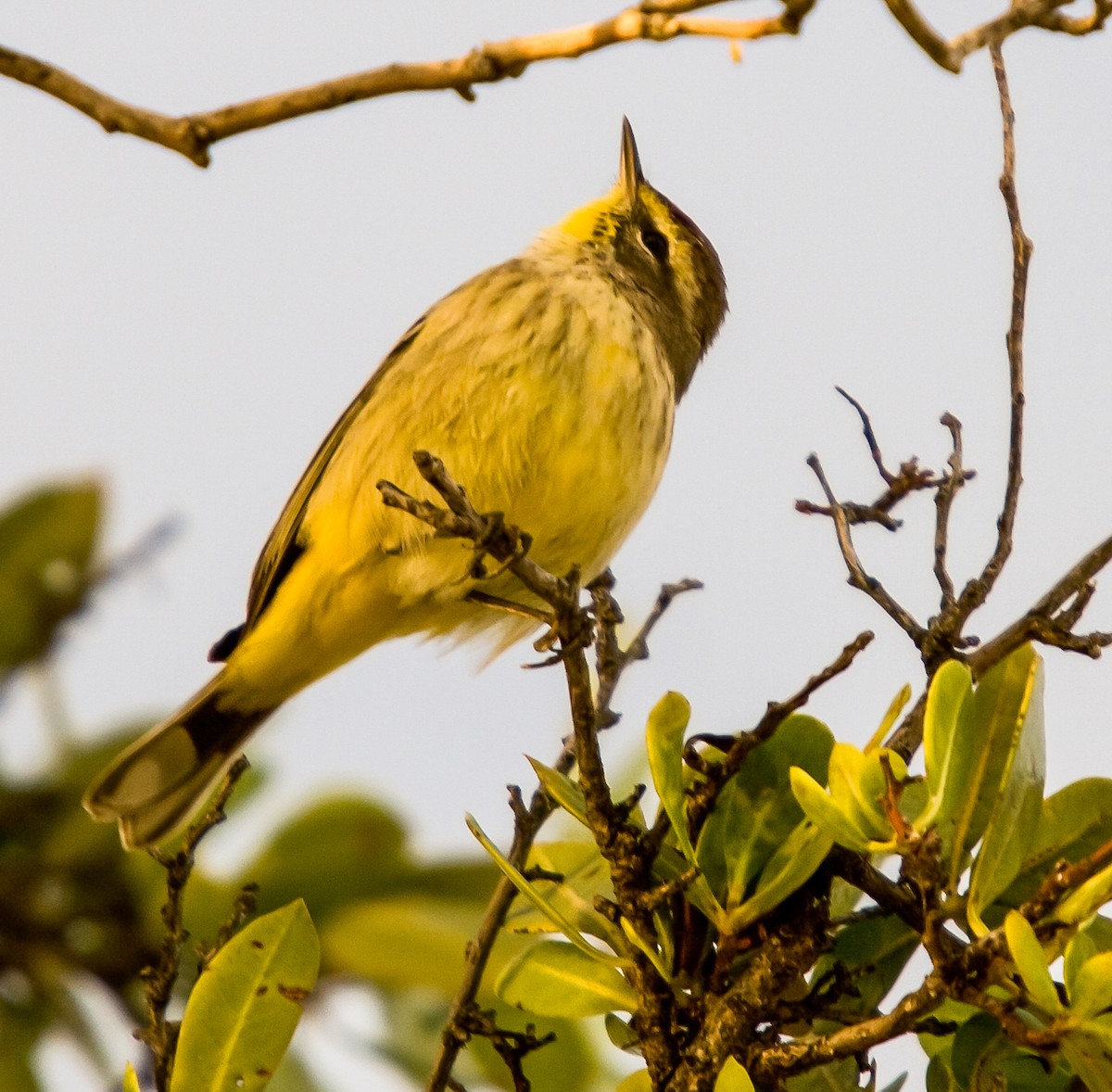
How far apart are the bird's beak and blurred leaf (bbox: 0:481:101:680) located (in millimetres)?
2038

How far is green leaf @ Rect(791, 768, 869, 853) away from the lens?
1872mm

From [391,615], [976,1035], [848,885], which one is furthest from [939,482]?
[391,615]

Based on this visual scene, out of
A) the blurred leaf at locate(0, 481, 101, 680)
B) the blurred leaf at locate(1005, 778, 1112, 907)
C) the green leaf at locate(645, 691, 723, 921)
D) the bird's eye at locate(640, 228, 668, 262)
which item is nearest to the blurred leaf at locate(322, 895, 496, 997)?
the blurred leaf at locate(0, 481, 101, 680)

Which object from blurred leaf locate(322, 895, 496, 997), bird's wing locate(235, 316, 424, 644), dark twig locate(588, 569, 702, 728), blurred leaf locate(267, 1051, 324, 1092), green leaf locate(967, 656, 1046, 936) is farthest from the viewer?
bird's wing locate(235, 316, 424, 644)

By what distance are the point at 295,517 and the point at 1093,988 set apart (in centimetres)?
328

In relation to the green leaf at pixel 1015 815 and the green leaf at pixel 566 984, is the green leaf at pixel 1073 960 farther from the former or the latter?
the green leaf at pixel 566 984

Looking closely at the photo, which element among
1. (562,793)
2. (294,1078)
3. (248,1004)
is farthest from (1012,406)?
(294,1078)

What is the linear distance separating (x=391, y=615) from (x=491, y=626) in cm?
33

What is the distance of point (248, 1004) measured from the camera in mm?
2266

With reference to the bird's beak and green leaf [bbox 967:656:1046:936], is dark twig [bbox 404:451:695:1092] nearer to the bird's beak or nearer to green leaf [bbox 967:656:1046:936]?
green leaf [bbox 967:656:1046:936]

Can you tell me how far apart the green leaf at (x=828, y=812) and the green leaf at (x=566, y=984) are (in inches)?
18.5

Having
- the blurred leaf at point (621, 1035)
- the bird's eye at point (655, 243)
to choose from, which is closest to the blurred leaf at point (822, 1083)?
the blurred leaf at point (621, 1035)

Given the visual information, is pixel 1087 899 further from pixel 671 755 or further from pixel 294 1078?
pixel 294 1078

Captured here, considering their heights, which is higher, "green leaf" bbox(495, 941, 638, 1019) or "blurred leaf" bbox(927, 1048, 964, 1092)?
"green leaf" bbox(495, 941, 638, 1019)
